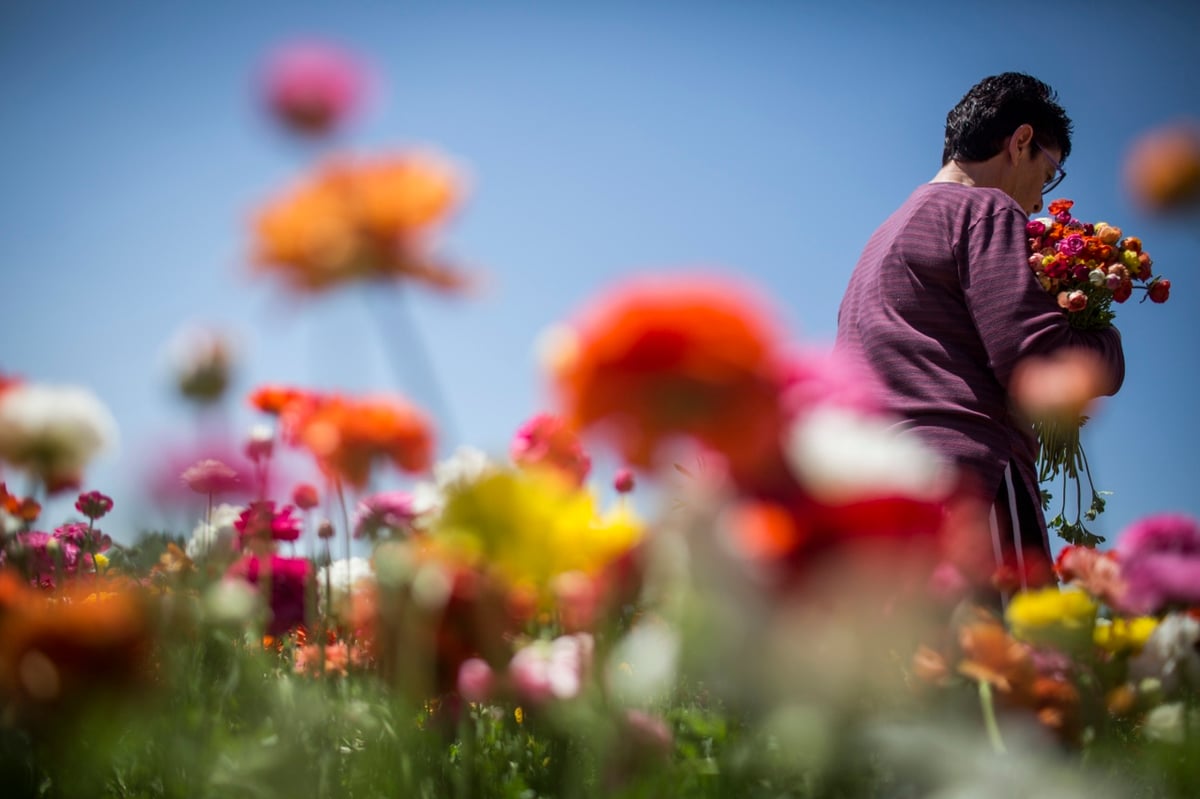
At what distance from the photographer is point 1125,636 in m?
0.75

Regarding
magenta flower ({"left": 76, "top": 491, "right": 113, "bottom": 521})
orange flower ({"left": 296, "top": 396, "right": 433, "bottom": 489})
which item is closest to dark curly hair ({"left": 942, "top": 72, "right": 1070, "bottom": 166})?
orange flower ({"left": 296, "top": 396, "right": 433, "bottom": 489})

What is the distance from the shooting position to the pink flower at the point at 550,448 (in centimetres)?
74

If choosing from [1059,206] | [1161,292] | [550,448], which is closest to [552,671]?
[550,448]

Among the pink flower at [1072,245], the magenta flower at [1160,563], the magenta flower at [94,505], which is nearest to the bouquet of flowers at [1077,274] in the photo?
the pink flower at [1072,245]

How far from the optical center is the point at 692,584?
1.63 ft

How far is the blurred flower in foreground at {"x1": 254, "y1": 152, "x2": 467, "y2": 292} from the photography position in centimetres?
51

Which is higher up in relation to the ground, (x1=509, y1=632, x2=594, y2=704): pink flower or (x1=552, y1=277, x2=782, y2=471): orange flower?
(x1=552, y1=277, x2=782, y2=471): orange flower

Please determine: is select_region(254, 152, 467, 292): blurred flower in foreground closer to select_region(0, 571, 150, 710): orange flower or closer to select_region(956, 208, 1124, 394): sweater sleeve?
select_region(0, 571, 150, 710): orange flower

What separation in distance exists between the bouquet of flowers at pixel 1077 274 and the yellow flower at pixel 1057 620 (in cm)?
91

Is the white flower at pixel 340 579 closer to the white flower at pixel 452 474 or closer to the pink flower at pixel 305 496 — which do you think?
the pink flower at pixel 305 496

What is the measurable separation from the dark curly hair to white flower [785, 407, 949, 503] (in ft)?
5.57

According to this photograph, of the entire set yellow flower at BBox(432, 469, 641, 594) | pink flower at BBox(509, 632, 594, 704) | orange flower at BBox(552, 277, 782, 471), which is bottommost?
pink flower at BBox(509, 632, 594, 704)

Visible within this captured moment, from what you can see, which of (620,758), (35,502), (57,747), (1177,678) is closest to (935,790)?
(620,758)

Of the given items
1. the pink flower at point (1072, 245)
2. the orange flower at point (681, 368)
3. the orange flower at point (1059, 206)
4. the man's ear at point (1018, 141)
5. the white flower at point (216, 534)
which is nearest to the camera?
the orange flower at point (681, 368)
